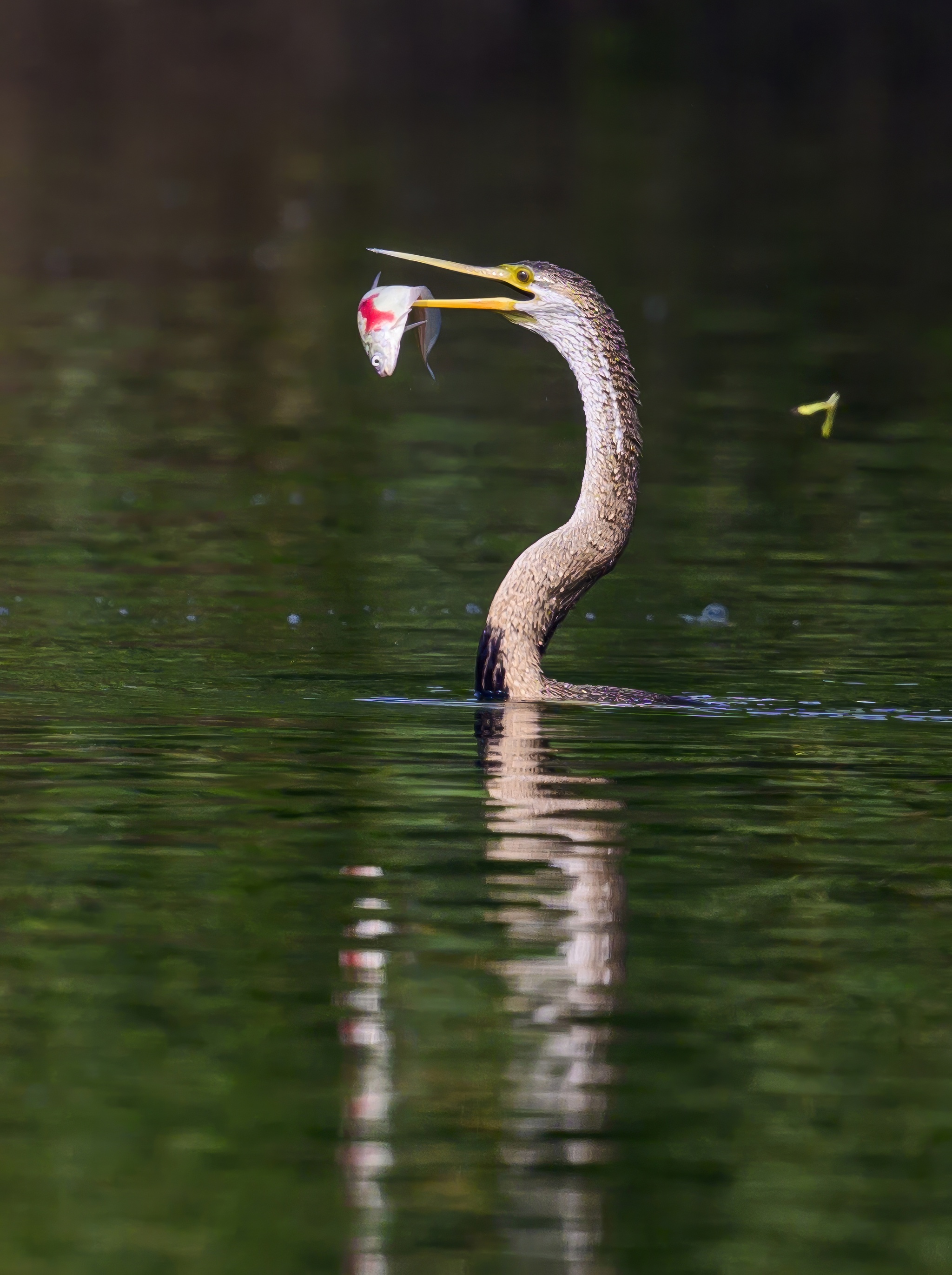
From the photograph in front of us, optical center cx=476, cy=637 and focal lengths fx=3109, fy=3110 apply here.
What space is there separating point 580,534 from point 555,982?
4.84 m

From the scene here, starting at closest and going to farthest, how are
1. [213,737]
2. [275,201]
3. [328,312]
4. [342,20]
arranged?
[213,737] < [328,312] < [275,201] < [342,20]

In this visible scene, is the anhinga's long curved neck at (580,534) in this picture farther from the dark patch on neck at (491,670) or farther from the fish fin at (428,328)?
the fish fin at (428,328)

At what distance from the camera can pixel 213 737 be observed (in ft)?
36.8

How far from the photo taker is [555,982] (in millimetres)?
7895

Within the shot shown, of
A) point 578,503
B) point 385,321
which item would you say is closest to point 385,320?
point 385,321

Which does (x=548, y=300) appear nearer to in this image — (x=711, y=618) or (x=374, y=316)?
(x=374, y=316)

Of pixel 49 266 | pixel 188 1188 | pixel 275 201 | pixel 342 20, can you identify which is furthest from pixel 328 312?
pixel 342 20

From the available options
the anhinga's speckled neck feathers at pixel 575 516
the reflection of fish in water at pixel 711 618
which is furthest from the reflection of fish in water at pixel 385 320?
the reflection of fish in water at pixel 711 618

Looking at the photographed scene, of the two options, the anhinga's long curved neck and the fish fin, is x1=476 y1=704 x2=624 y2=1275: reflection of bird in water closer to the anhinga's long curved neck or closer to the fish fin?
the anhinga's long curved neck

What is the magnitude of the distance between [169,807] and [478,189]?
31.9 m

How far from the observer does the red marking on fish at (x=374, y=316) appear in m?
12.4

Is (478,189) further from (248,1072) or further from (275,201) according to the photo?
(248,1072)

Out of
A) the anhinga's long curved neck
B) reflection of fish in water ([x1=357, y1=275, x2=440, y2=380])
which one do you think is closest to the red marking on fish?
reflection of fish in water ([x1=357, y1=275, x2=440, y2=380])

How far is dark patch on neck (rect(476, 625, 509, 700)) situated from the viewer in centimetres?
1229
